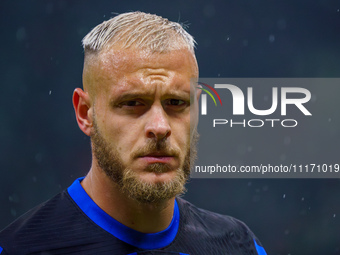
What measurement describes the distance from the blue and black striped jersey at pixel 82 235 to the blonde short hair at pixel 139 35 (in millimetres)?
1000

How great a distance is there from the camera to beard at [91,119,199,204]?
279 centimetres

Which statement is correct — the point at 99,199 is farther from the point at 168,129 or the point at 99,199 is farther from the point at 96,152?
the point at 168,129

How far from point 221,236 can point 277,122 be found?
10.9ft

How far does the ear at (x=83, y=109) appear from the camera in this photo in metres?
3.08

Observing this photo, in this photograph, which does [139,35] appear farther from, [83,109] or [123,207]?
[123,207]

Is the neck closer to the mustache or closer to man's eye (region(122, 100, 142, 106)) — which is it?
the mustache

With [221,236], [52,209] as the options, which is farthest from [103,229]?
[221,236]

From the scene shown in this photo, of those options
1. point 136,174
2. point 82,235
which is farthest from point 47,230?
Result: point 136,174

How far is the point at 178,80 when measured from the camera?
2891 millimetres

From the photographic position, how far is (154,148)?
277 cm

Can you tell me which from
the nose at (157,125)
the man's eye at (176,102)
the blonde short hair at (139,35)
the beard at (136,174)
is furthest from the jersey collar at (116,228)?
the blonde short hair at (139,35)

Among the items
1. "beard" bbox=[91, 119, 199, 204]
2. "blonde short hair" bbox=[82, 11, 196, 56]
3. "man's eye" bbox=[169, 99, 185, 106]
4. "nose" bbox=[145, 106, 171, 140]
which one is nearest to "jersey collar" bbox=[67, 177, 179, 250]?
"beard" bbox=[91, 119, 199, 204]

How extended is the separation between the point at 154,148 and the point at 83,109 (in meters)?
0.67

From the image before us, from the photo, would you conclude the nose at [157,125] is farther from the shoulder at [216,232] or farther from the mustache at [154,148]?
the shoulder at [216,232]
